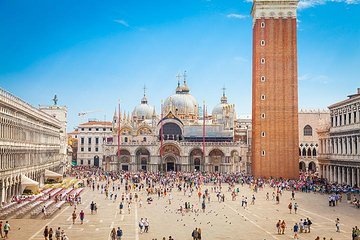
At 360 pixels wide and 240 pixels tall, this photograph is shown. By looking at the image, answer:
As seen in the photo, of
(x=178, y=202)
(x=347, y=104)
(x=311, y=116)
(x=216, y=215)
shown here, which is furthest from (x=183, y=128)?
(x=216, y=215)

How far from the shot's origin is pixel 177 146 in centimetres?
8900

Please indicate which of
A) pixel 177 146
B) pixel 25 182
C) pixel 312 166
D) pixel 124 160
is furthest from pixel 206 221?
pixel 312 166

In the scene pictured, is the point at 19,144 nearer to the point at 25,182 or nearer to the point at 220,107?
the point at 25,182

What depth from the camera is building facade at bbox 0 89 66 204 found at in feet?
125

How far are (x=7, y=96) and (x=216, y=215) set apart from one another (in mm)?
20428

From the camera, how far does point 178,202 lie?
141ft

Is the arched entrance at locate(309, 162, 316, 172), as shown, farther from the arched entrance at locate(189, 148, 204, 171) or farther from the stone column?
the stone column

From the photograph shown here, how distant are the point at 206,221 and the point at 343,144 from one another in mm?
33031

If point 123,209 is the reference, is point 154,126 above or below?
above

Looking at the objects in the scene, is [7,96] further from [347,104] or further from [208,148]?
[208,148]

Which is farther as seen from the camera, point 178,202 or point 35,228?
point 178,202

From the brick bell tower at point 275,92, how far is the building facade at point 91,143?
54309mm

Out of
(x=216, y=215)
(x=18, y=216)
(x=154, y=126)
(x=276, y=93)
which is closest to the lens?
(x=18, y=216)

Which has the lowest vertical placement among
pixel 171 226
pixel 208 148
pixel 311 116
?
pixel 171 226
